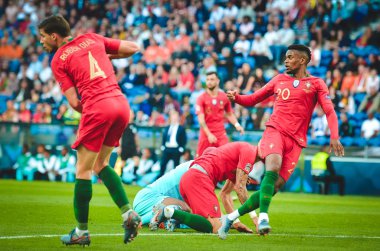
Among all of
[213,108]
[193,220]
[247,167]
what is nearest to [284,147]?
[247,167]

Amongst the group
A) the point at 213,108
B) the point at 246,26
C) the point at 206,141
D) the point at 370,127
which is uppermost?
the point at 246,26

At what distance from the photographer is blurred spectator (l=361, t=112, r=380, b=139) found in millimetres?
21922

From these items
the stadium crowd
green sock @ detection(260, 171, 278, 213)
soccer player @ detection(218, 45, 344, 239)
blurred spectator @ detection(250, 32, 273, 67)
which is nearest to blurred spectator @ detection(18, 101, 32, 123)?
the stadium crowd

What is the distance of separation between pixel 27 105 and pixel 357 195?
12.5 meters

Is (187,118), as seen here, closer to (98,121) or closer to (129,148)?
(129,148)

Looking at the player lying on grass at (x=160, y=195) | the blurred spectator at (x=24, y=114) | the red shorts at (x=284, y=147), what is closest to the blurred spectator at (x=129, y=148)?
the blurred spectator at (x=24, y=114)

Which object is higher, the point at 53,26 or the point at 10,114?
the point at 53,26

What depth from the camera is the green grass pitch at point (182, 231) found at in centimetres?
830

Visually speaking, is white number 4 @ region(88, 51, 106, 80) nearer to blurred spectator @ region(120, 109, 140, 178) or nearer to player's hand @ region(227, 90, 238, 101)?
player's hand @ region(227, 90, 238, 101)

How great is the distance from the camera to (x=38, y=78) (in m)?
29.3

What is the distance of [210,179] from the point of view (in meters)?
9.66

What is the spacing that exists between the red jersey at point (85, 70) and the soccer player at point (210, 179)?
6.39 feet

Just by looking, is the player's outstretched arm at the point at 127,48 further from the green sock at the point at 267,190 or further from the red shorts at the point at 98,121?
the green sock at the point at 267,190

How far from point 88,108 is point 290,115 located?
2860 mm
